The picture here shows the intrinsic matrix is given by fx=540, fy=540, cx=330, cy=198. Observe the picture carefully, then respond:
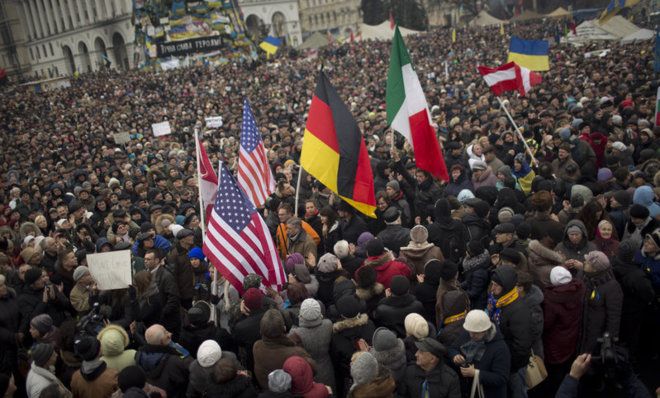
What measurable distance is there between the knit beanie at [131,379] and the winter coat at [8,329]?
213 centimetres

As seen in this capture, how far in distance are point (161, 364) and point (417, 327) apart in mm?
2002

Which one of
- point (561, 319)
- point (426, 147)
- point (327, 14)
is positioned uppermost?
point (327, 14)

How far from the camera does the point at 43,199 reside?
A: 38.7 ft

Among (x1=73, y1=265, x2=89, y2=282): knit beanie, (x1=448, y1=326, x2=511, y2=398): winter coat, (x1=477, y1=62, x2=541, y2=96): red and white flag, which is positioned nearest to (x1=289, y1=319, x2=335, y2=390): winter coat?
(x1=448, y1=326, x2=511, y2=398): winter coat

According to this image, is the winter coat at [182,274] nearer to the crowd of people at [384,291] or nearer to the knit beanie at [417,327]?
the crowd of people at [384,291]

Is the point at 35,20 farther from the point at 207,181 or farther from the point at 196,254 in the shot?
the point at 196,254

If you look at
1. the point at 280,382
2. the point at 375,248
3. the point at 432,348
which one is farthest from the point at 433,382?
the point at 375,248

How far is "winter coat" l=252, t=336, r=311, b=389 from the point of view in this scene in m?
4.13

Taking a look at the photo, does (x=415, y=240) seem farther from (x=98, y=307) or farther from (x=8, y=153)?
(x=8, y=153)

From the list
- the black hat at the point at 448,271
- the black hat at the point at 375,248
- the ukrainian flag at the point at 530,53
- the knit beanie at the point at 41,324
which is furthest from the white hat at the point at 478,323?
the ukrainian flag at the point at 530,53

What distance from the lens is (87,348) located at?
13.1 ft

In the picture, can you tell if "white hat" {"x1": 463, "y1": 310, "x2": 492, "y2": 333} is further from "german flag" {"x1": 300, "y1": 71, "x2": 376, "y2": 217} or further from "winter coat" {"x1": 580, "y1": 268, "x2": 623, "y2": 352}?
"german flag" {"x1": 300, "y1": 71, "x2": 376, "y2": 217}

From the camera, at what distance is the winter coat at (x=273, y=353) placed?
13.6 ft

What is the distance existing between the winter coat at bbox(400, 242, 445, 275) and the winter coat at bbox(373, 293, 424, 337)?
1004mm
